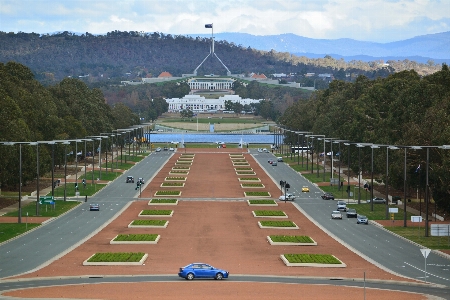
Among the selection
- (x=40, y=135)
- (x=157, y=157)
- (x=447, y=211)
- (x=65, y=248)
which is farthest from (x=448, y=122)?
(x=157, y=157)

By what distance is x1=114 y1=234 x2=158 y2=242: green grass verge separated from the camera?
82000mm

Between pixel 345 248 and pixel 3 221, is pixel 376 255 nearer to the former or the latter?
pixel 345 248

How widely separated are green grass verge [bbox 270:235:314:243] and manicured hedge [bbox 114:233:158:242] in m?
10.3

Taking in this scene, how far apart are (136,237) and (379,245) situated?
805 inches

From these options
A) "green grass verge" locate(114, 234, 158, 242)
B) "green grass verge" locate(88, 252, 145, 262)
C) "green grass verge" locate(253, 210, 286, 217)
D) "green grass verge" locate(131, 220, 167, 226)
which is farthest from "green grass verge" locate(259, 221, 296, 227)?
"green grass verge" locate(88, 252, 145, 262)

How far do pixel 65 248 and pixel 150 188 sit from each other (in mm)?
54935

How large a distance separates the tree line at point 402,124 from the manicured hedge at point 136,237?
25.4m

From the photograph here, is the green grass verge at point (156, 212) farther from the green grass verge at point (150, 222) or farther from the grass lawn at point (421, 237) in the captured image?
the grass lawn at point (421, 237)

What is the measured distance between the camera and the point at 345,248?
79062 mm

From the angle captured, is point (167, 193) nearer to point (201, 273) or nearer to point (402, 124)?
point (402, 124)

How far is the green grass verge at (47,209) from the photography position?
329 ft

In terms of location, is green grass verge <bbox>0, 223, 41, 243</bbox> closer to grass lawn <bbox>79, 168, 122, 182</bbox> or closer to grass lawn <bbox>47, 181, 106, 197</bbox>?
grass lawn <bbox>47, 181, 106, 197</bbox>

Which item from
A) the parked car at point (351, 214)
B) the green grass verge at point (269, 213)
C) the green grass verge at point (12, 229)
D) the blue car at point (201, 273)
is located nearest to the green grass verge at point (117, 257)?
the blue car at point (201, 273)

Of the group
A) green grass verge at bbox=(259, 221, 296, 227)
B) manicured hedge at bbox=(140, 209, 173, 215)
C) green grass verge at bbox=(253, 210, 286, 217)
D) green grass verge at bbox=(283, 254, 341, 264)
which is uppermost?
green grass verge at bbox=(283, 254, 341, 264)
